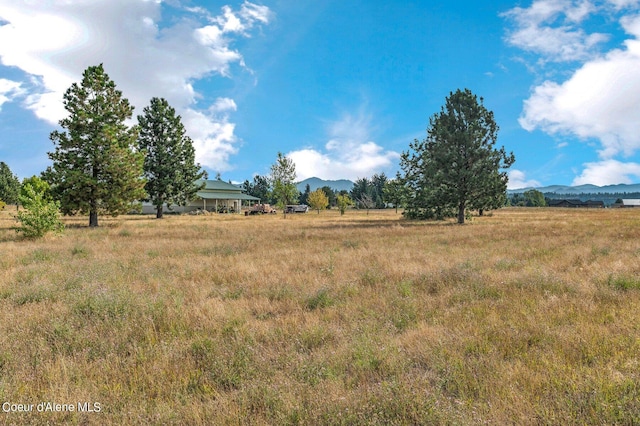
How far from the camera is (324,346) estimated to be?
4.85m

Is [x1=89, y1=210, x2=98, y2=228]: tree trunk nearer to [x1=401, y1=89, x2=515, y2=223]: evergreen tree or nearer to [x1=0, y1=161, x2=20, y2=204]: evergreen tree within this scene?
[x1=401, y1=89, x2=515, y2=223]: evergreen tree

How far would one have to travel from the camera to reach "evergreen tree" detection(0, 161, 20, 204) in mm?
74625

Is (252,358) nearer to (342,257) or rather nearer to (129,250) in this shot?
(342,257)

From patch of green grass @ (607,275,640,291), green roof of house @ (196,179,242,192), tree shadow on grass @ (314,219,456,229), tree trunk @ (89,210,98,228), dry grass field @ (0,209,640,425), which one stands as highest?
green roof of house @ (196,179,242,192)

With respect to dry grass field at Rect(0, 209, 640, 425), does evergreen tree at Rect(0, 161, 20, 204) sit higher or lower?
higher

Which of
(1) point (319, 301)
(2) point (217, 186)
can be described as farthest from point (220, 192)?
(1) point (319, 301)

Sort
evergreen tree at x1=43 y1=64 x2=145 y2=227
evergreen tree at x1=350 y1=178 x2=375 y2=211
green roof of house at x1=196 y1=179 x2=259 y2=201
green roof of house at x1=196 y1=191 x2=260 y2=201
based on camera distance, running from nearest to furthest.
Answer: evergreen tree at x1=43 y1=64 x2=145 y2=227
green roof of house at x1=196 y1=191 x2=260 y2=201
green roof of house at x1=196 y1=179 x2=259 y2=201
evergreen tree at x1=350 y1=178 x2=375 y2=211

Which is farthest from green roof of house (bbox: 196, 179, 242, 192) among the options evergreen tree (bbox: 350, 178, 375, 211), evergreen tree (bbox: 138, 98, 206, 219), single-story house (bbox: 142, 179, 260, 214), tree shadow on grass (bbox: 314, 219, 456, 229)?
evergreen tree (bbox: 350, 178, 375, 211)

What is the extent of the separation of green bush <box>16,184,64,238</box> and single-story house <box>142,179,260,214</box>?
41493mm

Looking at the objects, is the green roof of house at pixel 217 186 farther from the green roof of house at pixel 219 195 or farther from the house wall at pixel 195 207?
the house wall at pixel 195 207

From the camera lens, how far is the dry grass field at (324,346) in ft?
11.2

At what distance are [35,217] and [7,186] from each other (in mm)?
78432

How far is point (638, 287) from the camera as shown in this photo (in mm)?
7609

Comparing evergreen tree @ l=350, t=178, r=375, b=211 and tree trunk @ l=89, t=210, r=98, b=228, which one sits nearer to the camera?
tree trunk @ l=89, t=210, r=98, b=228
